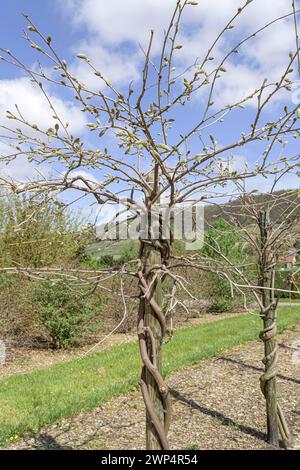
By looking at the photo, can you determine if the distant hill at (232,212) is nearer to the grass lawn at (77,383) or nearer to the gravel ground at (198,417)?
the gravel ground at (198,417)

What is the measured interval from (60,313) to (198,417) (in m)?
4.99

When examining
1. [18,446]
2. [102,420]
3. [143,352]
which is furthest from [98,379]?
[143,352]

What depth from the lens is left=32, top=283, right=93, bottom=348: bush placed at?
866 cm

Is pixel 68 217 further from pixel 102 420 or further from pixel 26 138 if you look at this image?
pixel 26 138

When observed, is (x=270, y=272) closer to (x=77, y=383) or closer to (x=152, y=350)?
(x=152, y=350)

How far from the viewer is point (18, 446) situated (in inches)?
141

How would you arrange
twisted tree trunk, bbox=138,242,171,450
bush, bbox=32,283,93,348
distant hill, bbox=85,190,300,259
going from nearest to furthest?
twisted tree trunk, bbox=138,242,171,450 → distant hill, bbox=85,190,300,259 → bush, bbox=32,283,93,348

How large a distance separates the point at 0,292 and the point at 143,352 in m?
7.13

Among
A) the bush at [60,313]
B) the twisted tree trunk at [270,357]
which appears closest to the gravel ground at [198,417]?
the twisted tree trunk at [270,357]

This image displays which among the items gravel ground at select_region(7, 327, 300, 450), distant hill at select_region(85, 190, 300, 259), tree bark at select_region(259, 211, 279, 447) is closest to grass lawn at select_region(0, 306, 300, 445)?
gravel ground at select_region(7, 327, 300, 450)

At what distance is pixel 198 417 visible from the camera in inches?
169

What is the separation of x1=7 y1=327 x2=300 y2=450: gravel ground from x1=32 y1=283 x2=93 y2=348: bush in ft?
11.0

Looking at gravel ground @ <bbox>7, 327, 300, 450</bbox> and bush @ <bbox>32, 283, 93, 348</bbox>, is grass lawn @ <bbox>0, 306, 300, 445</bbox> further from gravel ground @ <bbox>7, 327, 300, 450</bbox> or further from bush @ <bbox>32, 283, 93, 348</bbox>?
bush @ <bbox>32, 283, 93, 348</bbox>

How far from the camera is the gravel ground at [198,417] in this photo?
3.65m
